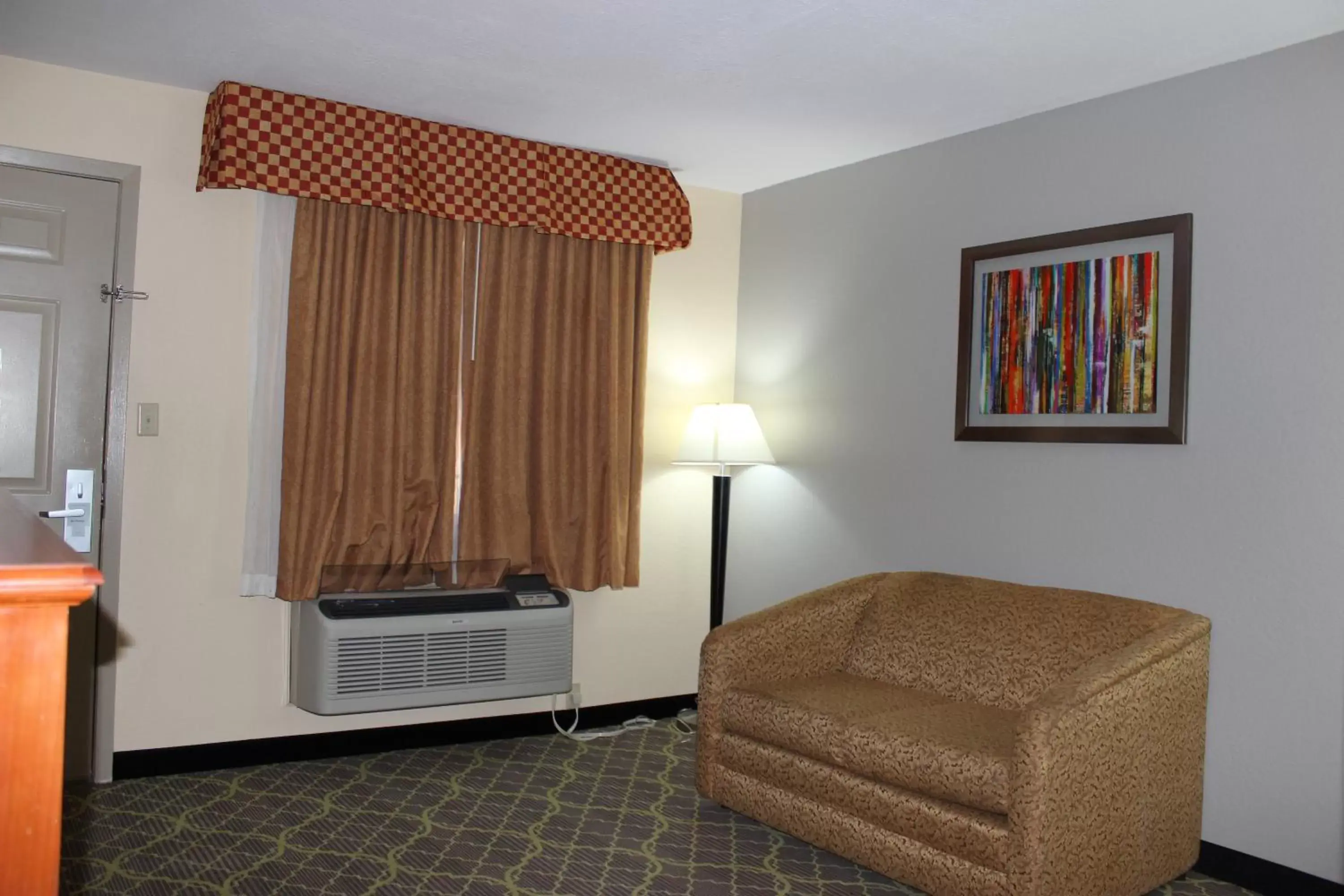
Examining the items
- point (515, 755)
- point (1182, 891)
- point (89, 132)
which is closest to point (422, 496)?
point (515, 755)

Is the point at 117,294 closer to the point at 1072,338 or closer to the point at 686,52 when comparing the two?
the point at 686,52

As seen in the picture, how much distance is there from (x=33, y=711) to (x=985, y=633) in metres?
2.91

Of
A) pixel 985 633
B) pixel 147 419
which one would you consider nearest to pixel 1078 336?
pixel 985 633

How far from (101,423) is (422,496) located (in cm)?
110

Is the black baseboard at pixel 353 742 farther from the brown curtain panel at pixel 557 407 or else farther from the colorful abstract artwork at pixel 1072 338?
the colorful abstract artwork at pixel 1072 338

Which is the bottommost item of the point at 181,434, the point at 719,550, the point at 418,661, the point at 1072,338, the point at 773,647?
the point at 418,661

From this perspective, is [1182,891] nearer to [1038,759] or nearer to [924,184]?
[1038,759]

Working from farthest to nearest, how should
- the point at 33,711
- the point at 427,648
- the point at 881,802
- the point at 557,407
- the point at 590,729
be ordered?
the point at 590,729
the point at 557,407
the point at 427,648
the point at 881,802
the point at 33,711

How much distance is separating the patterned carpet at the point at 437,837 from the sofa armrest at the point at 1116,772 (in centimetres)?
29

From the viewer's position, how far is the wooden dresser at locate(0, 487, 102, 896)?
2.89 feet

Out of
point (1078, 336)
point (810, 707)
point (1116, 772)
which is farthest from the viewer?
point (1078, 336)

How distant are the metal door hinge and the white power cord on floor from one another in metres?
2.10

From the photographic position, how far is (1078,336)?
3475 mm

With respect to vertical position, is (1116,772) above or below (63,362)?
below
